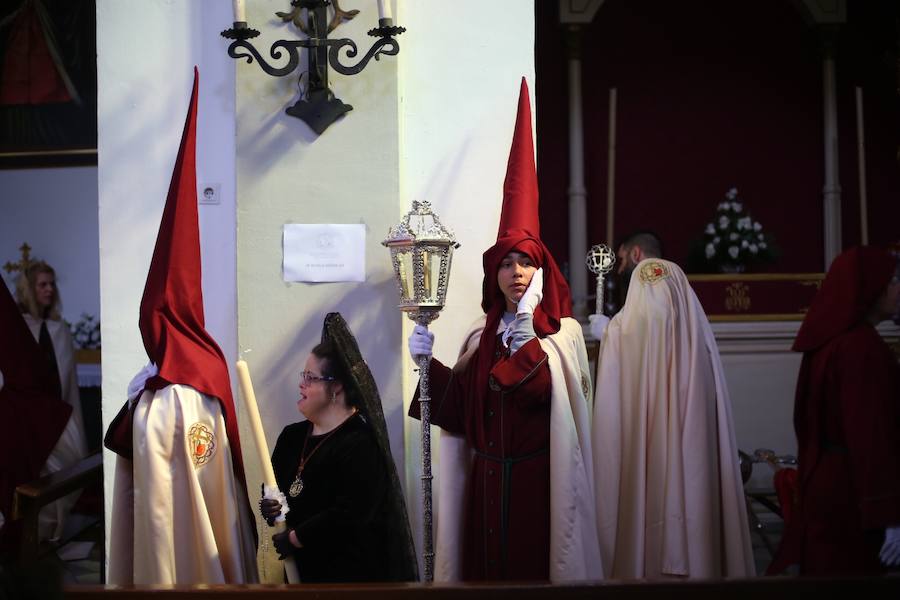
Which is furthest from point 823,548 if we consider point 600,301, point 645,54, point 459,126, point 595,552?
point 645,54

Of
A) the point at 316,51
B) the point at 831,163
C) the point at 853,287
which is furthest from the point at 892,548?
the point at 831,163

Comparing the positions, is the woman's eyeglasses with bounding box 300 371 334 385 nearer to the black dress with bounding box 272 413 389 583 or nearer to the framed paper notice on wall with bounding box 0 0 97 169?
the black dress with bounding box 272 413 389 583

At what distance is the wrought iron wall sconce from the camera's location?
3.74 metres

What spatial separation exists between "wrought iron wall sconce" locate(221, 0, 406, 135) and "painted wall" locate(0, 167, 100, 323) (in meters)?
4.12

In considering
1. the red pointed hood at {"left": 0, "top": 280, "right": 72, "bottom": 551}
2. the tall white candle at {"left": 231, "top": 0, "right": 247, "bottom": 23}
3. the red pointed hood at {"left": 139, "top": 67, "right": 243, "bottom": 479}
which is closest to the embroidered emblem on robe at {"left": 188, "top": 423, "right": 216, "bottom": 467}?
the red pointed hood at {"left": 139, "top": 67, "right": 243, "bottom": 479}

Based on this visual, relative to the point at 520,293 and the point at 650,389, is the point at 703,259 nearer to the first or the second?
the point at 650,389

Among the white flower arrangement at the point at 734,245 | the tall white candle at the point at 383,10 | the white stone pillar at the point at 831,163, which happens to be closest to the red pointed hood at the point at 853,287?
the tall white candle at the point at 383,10

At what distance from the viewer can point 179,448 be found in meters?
3.35

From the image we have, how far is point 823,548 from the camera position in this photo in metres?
3.58

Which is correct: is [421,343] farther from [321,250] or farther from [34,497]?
[34,497]

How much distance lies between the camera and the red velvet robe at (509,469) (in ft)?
11.7

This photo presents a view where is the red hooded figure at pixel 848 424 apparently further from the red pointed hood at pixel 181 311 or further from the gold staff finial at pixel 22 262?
the gold staff finial at pixel 22 262

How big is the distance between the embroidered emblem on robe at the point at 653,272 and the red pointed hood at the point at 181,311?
191 centimetres

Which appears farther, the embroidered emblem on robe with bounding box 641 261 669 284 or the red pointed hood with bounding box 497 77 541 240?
the embroidered emblem on robe with bounding box 641 261 669 284
